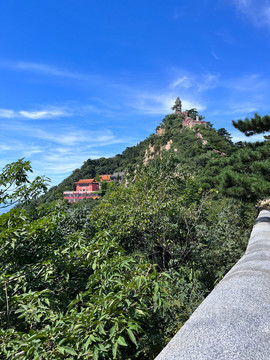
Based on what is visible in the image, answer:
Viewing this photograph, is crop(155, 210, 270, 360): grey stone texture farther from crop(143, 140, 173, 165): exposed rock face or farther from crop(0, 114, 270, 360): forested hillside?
crop(143, 140, 173, 165): exposed rock face

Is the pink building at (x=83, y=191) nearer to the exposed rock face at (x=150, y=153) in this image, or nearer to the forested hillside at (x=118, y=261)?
the exposed rock face at (x=150, y=153)

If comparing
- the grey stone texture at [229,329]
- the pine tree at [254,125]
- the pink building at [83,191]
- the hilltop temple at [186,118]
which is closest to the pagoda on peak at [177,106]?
the hilltop temple at [186,118]

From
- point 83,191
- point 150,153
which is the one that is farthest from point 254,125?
point 83,191

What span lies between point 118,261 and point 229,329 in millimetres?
1107

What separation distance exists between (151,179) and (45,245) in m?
7.17

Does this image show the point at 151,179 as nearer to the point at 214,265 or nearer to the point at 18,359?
the point at 214,265

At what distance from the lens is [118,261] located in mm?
2197

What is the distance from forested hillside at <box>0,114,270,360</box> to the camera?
1.57 m

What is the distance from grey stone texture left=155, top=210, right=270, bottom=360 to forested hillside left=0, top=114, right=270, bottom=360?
265 millimetres

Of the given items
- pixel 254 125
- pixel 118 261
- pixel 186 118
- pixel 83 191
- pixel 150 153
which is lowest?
pixel 118 261

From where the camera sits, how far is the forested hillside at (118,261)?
157cm

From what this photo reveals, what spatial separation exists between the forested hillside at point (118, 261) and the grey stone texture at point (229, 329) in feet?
0.87

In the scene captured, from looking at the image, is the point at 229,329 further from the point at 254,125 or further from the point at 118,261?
the point at 254,125

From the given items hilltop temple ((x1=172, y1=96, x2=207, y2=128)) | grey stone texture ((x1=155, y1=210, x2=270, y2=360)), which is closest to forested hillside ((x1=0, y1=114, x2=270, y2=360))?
grey stone texture ((x1=155, y1=210, x2=270, y2=360))
